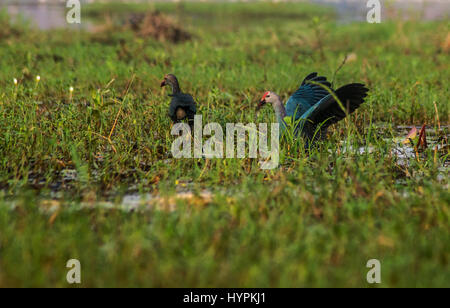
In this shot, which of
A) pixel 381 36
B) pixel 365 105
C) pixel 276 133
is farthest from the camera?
pixel 381 36

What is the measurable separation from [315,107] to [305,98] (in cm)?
70

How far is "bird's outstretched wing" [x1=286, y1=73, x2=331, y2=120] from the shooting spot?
16.3ft

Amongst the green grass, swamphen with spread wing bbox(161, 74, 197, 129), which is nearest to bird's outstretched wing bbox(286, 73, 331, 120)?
the green grass

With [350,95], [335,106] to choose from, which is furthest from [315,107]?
[350,95]

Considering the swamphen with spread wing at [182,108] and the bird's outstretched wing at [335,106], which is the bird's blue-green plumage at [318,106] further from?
the swamphen with spread wing at [182,108]

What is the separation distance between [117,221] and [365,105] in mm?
3775

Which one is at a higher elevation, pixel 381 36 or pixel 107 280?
pixel 381 36

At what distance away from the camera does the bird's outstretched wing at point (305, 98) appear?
4.98 metres

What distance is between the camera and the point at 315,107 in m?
4.39
